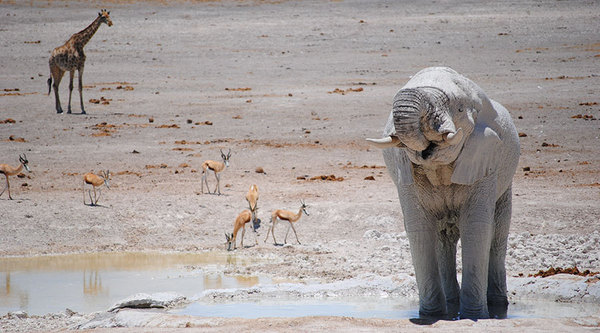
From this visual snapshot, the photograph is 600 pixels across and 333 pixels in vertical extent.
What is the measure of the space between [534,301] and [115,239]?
282 inches

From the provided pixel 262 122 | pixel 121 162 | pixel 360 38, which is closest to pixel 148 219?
pixel 121 162

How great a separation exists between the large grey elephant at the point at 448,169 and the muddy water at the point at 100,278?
12.7ft

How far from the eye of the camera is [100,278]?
40.3ft

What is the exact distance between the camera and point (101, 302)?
Answer: 1090cm

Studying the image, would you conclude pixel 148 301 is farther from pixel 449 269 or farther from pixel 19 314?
pixel 449 269

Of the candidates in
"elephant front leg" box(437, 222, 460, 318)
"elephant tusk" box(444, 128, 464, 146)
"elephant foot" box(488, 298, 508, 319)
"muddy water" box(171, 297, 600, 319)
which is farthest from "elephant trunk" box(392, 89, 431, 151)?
"elephant foot" box(488, 298, 508, 319)

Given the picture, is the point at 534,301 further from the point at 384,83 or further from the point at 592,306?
the point at 384,83

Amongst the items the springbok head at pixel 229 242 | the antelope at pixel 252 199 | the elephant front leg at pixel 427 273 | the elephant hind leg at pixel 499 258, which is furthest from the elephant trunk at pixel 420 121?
the antelope at pixel 252 199

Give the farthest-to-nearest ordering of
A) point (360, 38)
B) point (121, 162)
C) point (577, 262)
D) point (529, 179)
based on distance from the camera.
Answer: point (360, 38) → point (121, 162) → point (529, 179) → point (577, 262)

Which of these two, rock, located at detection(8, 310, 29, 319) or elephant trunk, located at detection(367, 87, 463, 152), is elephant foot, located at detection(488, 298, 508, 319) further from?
rock, located at detection(8, 310, 29, 319)

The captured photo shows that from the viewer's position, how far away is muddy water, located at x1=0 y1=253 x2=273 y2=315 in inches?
432

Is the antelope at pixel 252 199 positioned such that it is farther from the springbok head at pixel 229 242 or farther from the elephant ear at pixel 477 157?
the elephant ear at pixel 477 157

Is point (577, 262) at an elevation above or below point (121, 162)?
below

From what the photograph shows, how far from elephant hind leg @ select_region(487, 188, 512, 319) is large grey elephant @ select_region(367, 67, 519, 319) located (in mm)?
540
